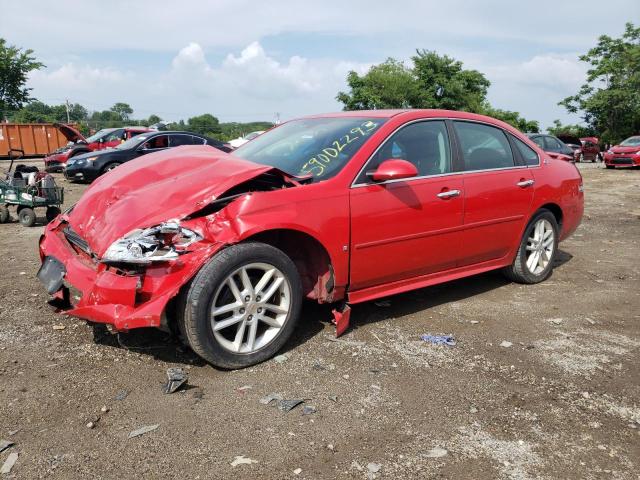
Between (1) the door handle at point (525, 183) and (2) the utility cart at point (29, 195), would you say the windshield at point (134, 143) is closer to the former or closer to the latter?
(2) the utility cart at point (29, 195)

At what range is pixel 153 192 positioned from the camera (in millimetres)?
3604

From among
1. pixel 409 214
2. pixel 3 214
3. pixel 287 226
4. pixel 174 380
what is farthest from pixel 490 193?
pixel 3 214

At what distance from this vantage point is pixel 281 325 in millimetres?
3543

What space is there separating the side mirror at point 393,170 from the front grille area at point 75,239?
201 cm

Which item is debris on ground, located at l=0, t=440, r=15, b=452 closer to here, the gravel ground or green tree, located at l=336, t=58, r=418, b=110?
the gravel ground

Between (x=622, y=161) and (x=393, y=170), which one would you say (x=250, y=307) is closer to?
(x=393, y=170)

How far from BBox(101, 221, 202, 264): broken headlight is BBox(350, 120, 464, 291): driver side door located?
1176mm

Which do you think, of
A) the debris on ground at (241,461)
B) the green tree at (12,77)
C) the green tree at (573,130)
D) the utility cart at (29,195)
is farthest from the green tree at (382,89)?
the debris on ground at (241,461)

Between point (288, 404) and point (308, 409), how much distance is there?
119 mm

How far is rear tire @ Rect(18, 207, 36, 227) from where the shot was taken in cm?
848

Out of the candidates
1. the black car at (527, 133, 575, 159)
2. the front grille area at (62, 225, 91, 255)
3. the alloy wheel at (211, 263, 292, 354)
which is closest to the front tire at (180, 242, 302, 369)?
the alloy wheel at (211, 263, 292, 354)

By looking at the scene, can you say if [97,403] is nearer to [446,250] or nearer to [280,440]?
[280,440]

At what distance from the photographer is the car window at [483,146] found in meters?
4.56

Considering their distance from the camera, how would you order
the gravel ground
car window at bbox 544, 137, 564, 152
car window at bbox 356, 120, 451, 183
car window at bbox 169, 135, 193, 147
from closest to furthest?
1. the gravel ground
2. car window at bbox 356, 120, 451, 183
3. car window at bbox 169, 135, 193, 147
4. car window at bbox 544, 137, 564, 152
